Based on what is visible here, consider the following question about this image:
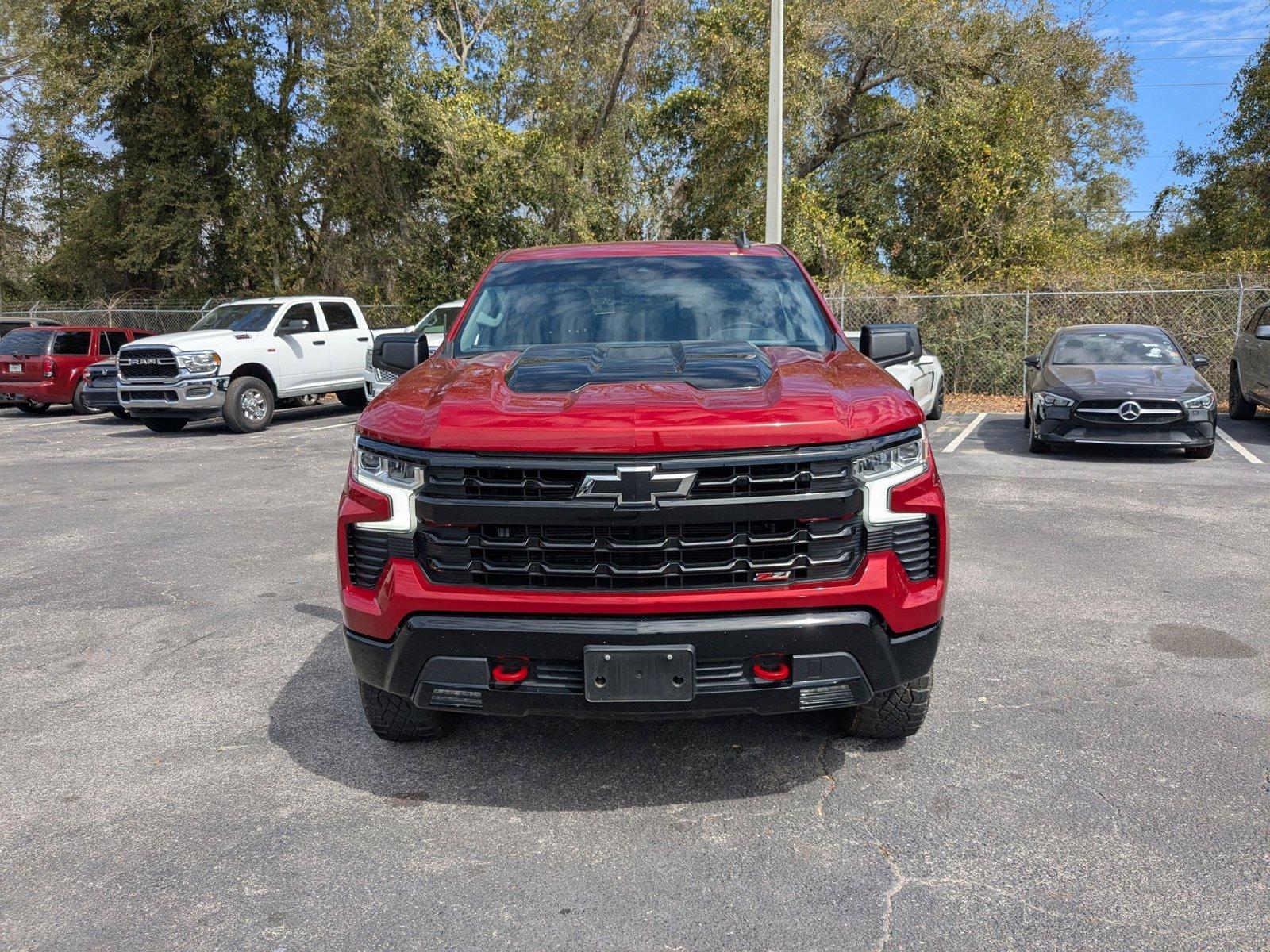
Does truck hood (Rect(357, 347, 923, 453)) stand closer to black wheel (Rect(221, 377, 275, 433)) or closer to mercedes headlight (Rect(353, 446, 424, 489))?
mercedes headlight (Rect(353, 446, 424, 489))

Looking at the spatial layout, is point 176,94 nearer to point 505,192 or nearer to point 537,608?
point 505,192

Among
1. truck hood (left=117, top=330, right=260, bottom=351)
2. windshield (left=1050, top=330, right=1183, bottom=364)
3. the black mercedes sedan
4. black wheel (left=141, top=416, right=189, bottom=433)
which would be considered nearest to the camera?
the black mercedes sedan

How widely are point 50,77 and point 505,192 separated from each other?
12049 mm

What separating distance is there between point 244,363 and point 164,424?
1.82m

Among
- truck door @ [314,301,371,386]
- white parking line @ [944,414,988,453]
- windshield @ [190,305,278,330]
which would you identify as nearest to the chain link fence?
white parking line @ [944,414,988,453]

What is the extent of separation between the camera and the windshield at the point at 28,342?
19.1 meters

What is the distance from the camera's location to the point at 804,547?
3229mm

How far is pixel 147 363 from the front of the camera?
50.0 feet

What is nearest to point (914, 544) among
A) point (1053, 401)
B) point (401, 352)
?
point (401, 352)

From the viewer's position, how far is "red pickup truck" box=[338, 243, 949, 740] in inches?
123

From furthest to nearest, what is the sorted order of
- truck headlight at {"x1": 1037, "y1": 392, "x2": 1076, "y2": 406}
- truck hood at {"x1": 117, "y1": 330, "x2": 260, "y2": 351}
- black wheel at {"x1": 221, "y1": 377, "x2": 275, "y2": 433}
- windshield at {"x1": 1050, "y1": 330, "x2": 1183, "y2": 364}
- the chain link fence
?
the chain link fence
black wheel at {"x1": 221, "y1": 377, "x2": 275, "y2": 433}
truck hood at {"x1": 117, "y1": 330, "x2": 260, "y2": 351}
windshield at {"x1": 1050, "y1": 330, "x2": 1183, "y2": 364}
truck headlight at {"x1": 1037, "y1": 392, "x2": 1076, "y2": 406}

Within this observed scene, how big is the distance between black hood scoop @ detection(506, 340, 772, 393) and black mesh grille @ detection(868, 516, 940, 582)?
65 cm

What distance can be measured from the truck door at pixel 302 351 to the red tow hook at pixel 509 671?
1390cm

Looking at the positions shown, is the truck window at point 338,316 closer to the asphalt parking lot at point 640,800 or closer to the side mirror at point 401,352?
the asphalt parking lot at point 640,800
